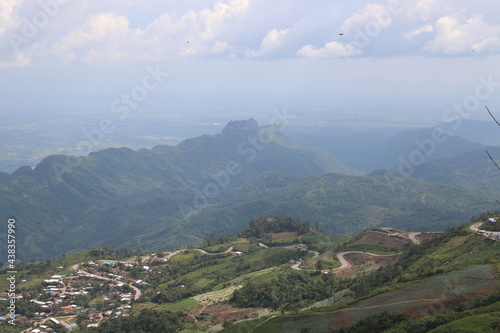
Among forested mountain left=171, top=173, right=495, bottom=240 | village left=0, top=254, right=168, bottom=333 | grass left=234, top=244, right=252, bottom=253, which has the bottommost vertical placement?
forested mountain left=171, top=173, right=495, bottom=240

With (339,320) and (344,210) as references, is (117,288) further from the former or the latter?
(344,210)

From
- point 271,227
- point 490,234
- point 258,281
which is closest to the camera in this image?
point 490,234

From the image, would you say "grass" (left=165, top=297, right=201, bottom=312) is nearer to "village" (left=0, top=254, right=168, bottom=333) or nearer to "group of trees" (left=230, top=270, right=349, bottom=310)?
"group of trees" (left=230, top=270, right=349, bottom=310)

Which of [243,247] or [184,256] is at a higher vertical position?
[243,247]

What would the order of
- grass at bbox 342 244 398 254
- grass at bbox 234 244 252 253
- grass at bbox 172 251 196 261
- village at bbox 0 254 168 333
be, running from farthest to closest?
grass at bbox 234 244 252 253, grass at bbox 172 251 196 261, grass at bbox 342 244 398 254, village at bbox 0 254 168 333

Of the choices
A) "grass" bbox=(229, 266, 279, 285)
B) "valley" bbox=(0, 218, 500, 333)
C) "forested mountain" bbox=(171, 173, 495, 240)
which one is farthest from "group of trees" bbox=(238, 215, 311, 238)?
"forested mountain" bbox=(171, 173, 495, 240)

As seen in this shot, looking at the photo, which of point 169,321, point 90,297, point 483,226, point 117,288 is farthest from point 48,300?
point 483,226

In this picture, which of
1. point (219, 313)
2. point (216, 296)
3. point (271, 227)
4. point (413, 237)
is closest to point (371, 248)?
point (413, 237)

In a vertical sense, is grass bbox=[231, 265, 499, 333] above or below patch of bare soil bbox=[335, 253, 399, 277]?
above

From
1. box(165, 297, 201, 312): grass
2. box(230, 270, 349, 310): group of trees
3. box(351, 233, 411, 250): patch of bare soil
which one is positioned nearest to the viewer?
box(230, 270, 349, 310): group of trees

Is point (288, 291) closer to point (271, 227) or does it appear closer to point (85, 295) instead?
point (85, 295)

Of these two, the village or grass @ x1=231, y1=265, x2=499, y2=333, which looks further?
the village
